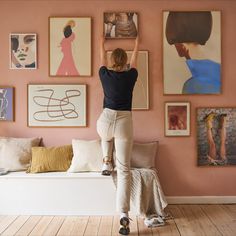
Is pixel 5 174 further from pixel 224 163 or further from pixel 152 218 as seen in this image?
pixel 224 163

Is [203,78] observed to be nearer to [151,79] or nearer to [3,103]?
[151,79]

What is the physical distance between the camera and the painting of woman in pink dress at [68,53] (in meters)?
4.16

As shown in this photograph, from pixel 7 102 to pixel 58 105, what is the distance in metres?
0.60

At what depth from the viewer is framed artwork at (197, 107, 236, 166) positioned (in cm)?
416

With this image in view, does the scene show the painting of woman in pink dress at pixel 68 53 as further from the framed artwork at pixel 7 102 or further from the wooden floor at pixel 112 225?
the wooden floor at pixel 112 225

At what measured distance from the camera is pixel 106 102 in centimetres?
323

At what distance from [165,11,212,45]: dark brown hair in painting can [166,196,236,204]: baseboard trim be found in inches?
70.7

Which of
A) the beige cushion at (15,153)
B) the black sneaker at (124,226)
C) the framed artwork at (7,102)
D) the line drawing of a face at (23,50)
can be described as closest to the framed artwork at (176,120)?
the black sneaker at (124,226)

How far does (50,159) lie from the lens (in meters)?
3.91

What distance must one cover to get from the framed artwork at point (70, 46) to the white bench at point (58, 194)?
1.25 meters

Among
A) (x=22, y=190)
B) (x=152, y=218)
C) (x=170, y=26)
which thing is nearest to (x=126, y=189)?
(x=152, y=218)

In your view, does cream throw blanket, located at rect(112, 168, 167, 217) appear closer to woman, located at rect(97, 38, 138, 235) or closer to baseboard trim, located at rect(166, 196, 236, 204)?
woman, located at rect(97, 38, 138, 235)

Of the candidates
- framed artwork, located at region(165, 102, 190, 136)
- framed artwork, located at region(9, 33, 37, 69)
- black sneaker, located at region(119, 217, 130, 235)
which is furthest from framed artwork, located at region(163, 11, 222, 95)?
black sneaker, located at region(119, 217, 130, 235)

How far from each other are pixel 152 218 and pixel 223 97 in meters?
1.65
